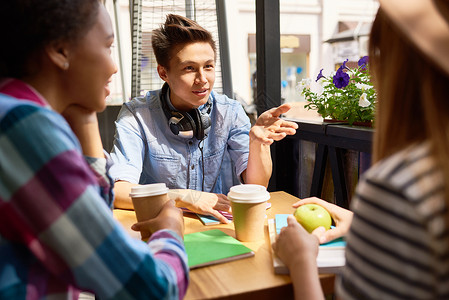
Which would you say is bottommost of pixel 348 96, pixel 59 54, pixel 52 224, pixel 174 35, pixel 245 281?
pixel 245 281

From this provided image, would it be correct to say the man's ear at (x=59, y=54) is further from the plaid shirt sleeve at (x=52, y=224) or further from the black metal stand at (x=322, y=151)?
the black metal stand at (x=322, y=151)

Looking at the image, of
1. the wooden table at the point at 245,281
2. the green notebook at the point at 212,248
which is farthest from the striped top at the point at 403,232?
the green notebook at the point at 212,248

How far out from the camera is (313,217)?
1.14m

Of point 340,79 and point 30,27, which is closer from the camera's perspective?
point 30,27

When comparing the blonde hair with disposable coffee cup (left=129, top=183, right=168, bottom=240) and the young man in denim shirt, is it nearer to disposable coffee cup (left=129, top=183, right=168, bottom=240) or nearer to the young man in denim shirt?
disposable coffee cup (left=129, top=183, right=168, bottom=240)

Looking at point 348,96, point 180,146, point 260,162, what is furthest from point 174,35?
point 348,96

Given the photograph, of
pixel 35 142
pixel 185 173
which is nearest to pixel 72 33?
pixel 35 142

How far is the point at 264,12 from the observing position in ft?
7.57

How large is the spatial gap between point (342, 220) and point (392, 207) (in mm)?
728

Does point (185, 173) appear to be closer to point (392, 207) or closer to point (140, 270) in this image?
point (140, 270)

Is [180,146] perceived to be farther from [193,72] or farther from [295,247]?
[295,247]

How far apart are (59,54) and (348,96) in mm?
1486

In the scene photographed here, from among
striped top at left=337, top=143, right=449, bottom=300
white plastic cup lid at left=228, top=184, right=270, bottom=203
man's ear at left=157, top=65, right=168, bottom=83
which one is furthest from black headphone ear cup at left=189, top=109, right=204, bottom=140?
striped top at left=337, top=143, right=449, bottom=300

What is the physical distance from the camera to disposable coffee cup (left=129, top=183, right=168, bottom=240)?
3.92 feet
